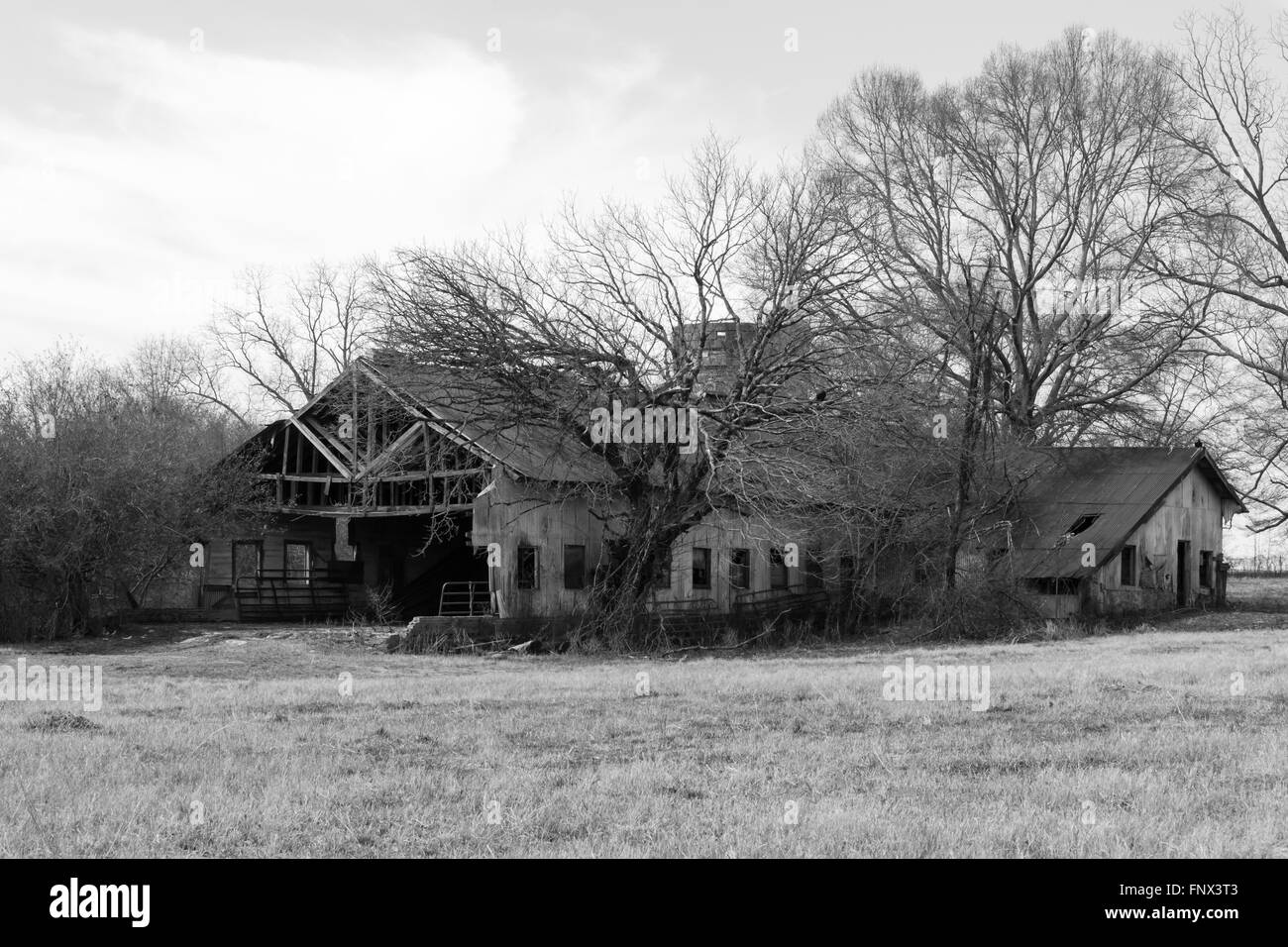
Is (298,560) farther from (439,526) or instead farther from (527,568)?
(527,568)

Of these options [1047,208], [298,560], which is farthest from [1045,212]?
[298,560]

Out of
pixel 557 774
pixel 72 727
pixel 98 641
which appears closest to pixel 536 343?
pixel 98 641

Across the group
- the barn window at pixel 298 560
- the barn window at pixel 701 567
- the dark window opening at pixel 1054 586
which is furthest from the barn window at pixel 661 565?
the barn window at pixel 298 560

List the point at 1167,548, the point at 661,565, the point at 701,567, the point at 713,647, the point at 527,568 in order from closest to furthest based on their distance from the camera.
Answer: the point at 661,565, the point at 713,647, the point at 527,568, the point at 701,567, the point at 1167,548

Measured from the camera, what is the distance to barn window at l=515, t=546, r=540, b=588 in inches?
1211

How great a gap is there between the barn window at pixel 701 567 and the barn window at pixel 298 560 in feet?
35.8

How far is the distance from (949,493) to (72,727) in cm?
2542

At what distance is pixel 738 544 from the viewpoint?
36.1 m

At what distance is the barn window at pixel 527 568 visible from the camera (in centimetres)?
3075

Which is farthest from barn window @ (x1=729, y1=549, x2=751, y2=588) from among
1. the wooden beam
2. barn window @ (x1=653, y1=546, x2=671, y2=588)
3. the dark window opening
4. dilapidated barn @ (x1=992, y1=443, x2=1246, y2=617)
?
the wooden beam

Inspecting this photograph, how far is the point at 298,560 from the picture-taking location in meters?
39.5

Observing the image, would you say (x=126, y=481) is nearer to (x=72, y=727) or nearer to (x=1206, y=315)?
(x=72, y=727)

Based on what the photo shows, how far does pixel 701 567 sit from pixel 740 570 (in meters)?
1.74

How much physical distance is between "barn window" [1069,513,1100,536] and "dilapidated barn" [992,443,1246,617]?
1.1 inches
